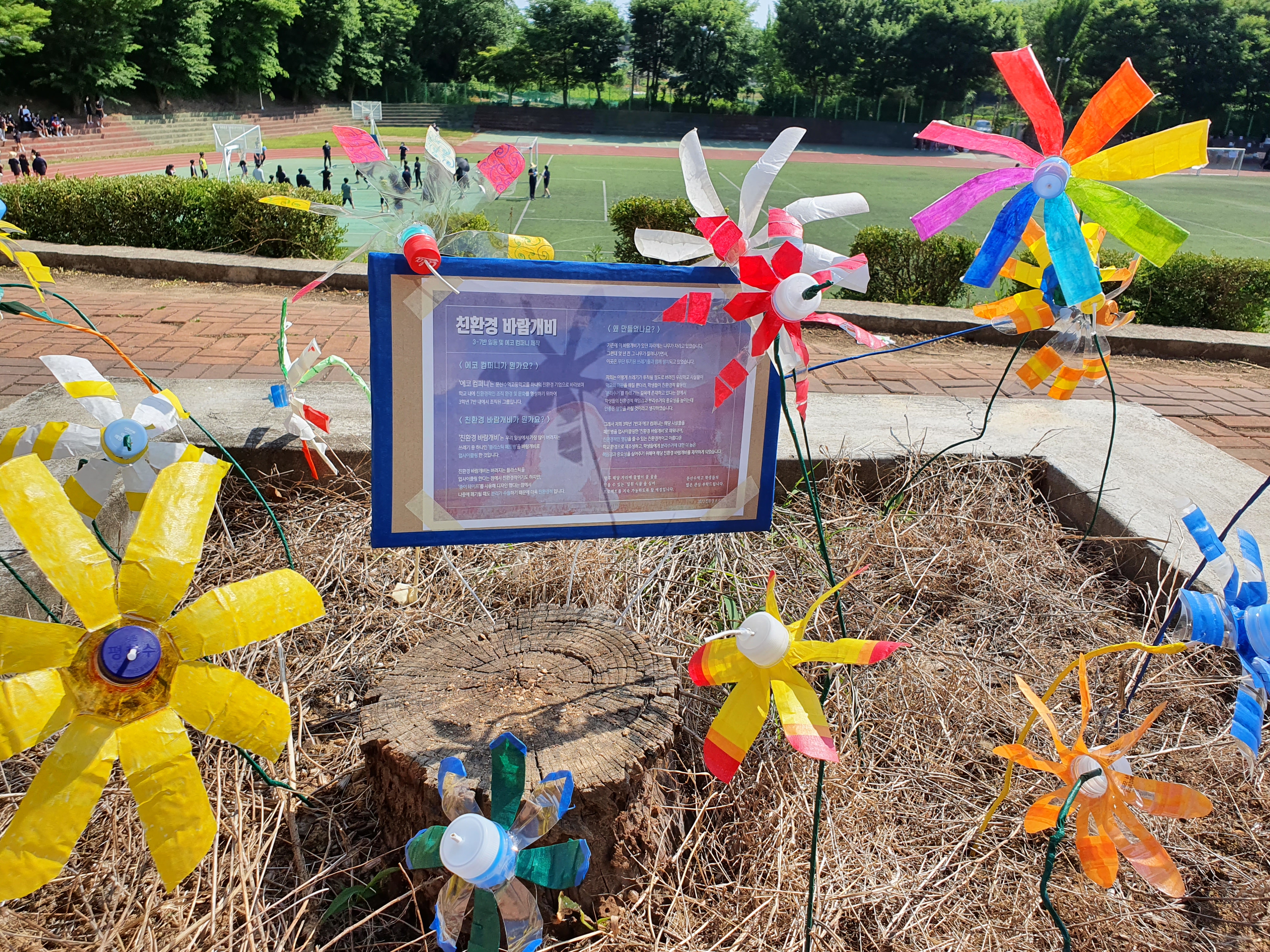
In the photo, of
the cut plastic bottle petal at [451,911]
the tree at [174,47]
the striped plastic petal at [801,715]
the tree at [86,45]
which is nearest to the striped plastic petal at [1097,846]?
the striped plastic petal at [801,715]

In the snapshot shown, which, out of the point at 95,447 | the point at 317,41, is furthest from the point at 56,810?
the point at 317,41

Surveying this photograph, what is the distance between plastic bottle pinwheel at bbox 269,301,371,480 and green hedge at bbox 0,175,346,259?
5.31m

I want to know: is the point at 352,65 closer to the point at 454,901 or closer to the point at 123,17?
the point at 123,17

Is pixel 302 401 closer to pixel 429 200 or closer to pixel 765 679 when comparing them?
pixel 429 200

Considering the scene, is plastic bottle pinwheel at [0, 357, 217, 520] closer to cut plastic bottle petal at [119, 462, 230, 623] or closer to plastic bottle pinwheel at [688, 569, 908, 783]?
cut plastic bottle petal at [119, 462, 230, 623]

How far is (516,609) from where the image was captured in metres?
2.34

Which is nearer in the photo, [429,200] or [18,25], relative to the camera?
[429,200]

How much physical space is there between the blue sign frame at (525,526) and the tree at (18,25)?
113 ft

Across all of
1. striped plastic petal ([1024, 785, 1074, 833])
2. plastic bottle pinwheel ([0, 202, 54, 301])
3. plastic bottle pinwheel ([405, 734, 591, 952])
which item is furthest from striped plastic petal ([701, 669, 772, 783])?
plastic bottle pinwheel ([0, 202, 54, 301])

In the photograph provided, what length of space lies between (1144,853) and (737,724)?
0.65 m

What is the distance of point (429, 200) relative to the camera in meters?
1.64

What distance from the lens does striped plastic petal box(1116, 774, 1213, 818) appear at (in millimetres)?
1257

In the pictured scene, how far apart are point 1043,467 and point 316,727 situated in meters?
2.52

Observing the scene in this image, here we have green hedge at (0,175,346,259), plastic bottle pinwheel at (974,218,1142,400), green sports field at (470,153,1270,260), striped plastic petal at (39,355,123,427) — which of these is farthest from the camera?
green sports field at (470,153,1270,260)
